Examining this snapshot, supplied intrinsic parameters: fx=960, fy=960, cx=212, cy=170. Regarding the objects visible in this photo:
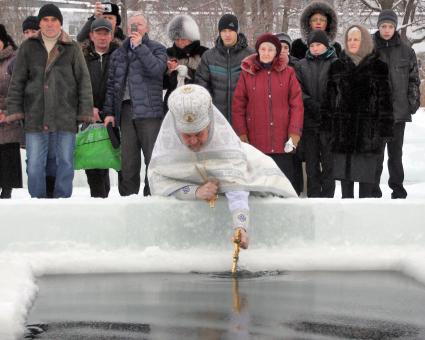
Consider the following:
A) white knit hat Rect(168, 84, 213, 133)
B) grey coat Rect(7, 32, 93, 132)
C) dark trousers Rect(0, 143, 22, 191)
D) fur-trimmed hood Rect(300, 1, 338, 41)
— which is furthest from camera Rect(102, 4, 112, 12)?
white knit hat Rect(168, 84, 213, 133)

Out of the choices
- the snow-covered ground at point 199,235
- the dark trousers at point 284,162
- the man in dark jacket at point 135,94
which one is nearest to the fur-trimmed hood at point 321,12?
the dark trousers at point 284,162

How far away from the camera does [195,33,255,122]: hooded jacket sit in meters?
8.55

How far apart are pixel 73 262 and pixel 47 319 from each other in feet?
3.91

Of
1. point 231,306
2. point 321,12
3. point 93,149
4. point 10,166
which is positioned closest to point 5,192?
point 10,166

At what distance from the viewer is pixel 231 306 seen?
539 cm

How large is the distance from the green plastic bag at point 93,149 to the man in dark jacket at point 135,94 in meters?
0.14

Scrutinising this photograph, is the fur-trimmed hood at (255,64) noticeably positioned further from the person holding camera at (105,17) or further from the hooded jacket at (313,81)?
the person holding camera at (105,17)

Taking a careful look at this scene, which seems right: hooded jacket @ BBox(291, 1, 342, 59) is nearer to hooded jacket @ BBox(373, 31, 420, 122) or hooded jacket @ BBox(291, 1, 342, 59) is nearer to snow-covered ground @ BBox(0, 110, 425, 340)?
hooded jacket @ BBox(373, 31, 420, 122)

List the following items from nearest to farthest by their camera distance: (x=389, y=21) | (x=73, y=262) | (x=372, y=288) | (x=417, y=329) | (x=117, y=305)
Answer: (x=417, y=329) < (x=117, y=305) < (x=372, y=288) < (x=73, y=262) < (x=389, y=21)

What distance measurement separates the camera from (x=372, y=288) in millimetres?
5859

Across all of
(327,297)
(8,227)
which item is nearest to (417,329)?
(327,297)

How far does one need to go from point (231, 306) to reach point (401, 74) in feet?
14.4

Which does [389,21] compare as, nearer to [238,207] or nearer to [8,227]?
[238,207]

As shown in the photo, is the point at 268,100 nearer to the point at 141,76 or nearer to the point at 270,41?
the point at 270,41
